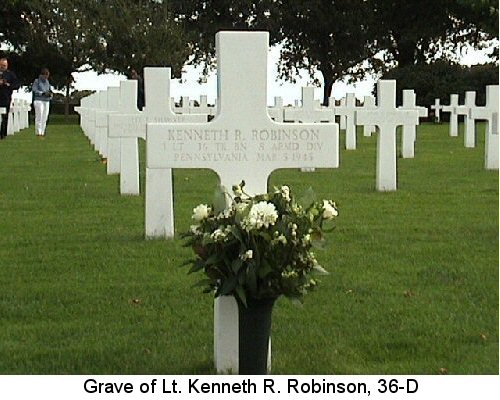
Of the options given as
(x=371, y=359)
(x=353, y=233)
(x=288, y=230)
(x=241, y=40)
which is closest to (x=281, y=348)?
(x=371, y=359)

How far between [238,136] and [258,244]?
2.46 ft

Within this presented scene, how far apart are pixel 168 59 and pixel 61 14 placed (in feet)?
16.0

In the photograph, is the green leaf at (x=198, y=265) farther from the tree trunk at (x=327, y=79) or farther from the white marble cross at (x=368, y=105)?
the tree trunk at (x=327, y=79)

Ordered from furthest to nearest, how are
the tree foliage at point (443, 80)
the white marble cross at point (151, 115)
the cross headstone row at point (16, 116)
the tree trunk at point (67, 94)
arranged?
the tree trunk at point (67, 94) < the tree foliage at point (443, 80) < the cross headstone row at point (16, 116) < the white marble cross at point (151, 115)

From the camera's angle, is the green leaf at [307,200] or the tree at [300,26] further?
the tree at [300,26]

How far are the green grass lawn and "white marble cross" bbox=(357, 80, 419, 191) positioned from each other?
46 cm

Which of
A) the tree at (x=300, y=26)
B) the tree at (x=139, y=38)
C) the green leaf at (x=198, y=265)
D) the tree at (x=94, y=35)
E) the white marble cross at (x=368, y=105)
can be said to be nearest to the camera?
the green leaf at (x=198, y=265)

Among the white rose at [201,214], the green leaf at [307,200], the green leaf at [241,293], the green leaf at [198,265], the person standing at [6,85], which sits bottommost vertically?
the green leaf at [241,293]

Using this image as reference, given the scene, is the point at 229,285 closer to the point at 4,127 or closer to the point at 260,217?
the point at 260,217

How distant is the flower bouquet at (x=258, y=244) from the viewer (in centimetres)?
585

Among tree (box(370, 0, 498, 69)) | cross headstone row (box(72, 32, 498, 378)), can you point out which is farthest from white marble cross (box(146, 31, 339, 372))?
tree (box(370, 0, 498, 69))

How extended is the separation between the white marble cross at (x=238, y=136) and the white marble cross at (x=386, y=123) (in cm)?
850

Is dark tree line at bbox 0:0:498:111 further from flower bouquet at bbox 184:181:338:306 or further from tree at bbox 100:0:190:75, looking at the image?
flower bouquet at bbox 184:181:338:306

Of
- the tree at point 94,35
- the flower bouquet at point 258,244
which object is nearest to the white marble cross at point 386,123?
the flower bouquet at point 258,244
